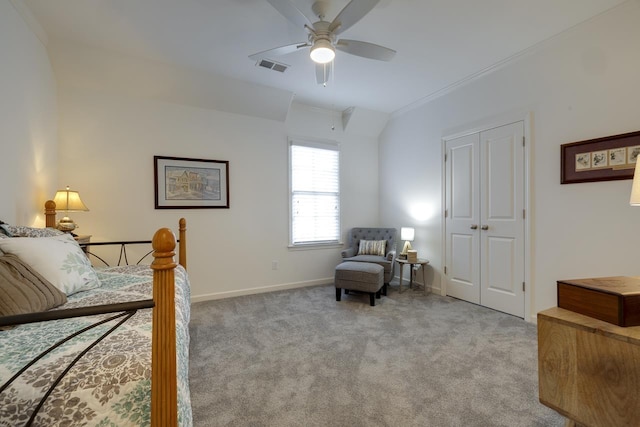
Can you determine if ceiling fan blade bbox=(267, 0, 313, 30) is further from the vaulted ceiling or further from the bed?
the bed

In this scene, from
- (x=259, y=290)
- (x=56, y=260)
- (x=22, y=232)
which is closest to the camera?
(x=56, y=260)

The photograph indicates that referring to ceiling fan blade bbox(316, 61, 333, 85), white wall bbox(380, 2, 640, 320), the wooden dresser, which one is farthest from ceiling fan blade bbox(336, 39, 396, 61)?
the wooden dresser

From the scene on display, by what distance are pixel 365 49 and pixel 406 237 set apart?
274 cm

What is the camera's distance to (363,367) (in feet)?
6.91

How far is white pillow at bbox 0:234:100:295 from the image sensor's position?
4.76 ft

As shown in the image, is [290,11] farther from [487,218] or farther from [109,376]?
[487,218]

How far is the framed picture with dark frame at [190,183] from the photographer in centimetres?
350

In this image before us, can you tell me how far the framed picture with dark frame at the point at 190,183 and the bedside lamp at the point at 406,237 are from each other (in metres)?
2.62

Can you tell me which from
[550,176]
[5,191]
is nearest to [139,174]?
[5,191]

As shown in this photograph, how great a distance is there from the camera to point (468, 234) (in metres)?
3.60

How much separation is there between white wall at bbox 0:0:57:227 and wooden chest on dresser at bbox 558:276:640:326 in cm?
363

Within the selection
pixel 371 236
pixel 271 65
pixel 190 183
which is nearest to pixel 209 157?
pixel 190 183

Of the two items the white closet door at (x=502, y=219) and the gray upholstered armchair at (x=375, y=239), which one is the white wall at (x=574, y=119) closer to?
the white closet door at (x=502, y=219)

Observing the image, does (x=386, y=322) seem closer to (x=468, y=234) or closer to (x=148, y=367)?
(x=468, y=234)
